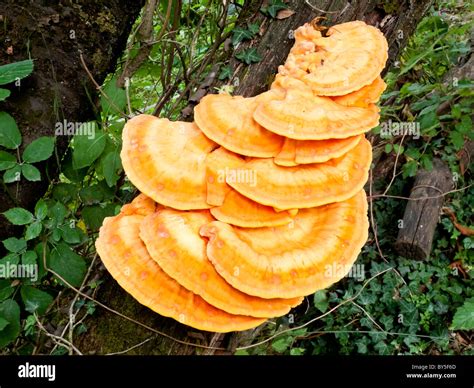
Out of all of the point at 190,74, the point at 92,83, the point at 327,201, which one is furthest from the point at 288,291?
the point at 190,74

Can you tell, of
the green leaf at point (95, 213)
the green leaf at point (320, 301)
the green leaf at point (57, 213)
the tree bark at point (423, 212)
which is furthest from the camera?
the tree bark at point (423, 212)

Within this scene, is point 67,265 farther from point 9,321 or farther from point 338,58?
point 338,58

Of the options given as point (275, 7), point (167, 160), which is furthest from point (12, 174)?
point (275, 7)

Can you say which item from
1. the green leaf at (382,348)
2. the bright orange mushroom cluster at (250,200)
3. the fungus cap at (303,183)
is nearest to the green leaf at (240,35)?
the bright orange mushroom cluster at (250,200)

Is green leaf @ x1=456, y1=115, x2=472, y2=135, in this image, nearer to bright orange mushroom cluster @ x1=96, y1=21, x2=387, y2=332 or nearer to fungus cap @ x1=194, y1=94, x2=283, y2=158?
bright orange mushroom cluster @ x1=96, y1=21, x2=387, y2=332

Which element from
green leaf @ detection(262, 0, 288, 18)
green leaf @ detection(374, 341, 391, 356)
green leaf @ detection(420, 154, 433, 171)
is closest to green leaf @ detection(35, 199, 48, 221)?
green leaf @ detection(262, 0, 288, 18)

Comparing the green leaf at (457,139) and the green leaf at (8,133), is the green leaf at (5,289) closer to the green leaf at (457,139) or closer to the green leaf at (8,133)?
the green leaf at (8,133)
